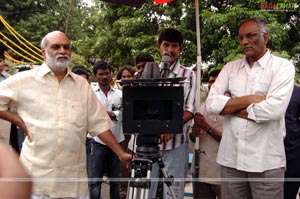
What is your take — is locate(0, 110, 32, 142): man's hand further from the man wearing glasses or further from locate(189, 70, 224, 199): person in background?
locate(189, 70, 224, 199): person in background

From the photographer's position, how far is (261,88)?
8.72ft

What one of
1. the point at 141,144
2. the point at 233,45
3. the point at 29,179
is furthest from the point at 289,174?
the point at 233,45

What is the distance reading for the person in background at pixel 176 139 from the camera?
3043mm

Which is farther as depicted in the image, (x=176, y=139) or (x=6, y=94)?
(x=176, y=139)

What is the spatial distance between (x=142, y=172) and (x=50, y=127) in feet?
1.99

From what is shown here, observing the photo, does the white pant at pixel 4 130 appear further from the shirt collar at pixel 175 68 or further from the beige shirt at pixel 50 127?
the shirt collar at pixel 175 68

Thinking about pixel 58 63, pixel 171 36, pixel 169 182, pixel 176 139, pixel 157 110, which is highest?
pixel 171 36

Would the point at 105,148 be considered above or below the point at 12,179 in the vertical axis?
below

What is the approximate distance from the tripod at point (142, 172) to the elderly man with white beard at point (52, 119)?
6.9 inches

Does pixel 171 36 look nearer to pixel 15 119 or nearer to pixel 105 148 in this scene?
pixel 15 119

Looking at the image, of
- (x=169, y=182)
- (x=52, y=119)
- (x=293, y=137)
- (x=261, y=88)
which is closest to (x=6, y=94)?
(x=52, y=119)

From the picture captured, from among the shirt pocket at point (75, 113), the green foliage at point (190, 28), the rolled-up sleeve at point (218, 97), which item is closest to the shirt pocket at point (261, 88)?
the rolled-up sleeve at point (218, 97)

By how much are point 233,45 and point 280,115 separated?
251 inches

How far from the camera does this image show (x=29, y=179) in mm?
1168
